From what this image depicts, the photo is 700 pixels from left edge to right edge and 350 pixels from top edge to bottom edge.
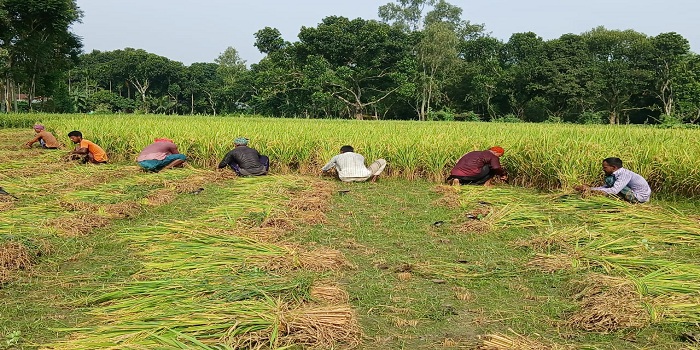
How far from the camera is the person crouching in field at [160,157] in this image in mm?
7930

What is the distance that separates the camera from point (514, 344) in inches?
91.4

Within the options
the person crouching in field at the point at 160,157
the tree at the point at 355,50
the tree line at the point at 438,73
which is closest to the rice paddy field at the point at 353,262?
the person crouching in field at the point at 160,157

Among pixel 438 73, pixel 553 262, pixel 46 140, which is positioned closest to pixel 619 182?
pixel 553 262

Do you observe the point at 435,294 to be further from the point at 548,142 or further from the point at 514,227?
the point at 548,142

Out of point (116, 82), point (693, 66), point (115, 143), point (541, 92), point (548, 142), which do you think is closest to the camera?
point (548, 142)

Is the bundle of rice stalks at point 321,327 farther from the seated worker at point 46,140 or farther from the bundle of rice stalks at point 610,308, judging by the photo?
the seated worker at point 46,140

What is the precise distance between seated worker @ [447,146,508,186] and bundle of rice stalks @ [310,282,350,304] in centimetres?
457

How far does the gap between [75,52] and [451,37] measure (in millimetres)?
23727

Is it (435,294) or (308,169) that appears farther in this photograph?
(308,169)

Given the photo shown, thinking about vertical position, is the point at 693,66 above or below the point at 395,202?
above

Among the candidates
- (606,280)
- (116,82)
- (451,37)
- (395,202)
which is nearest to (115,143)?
(395,202)

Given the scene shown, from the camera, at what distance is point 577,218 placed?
5062 mm

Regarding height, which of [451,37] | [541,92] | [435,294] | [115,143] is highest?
[451,37]

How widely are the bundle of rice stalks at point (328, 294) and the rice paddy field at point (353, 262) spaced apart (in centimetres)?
1
